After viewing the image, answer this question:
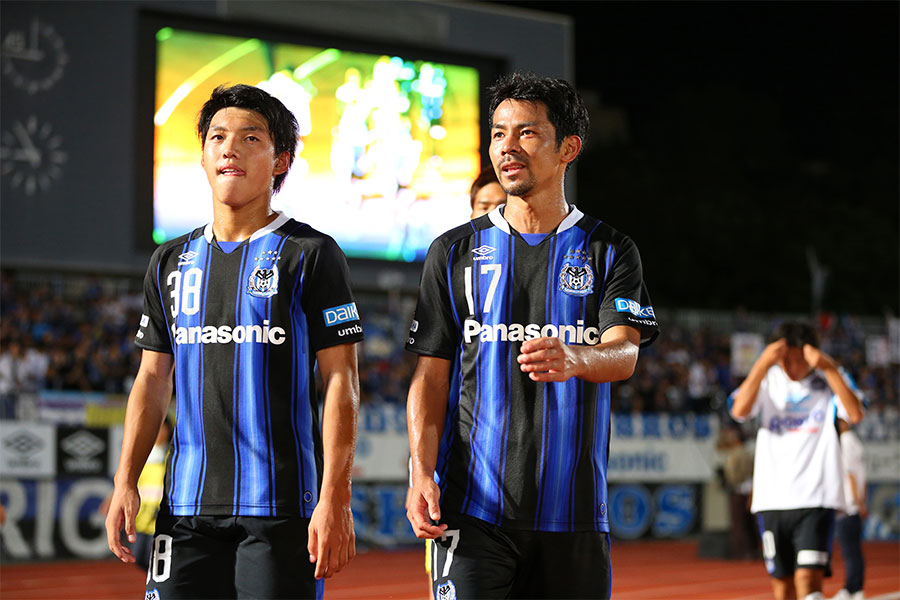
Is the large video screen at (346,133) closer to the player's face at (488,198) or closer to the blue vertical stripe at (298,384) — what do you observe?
the player's face at (488,198)

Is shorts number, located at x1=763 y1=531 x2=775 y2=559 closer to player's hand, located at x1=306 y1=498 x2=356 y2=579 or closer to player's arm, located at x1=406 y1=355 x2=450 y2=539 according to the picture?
player's arm, located at x1=406 y1=355 x2=450 y2=539

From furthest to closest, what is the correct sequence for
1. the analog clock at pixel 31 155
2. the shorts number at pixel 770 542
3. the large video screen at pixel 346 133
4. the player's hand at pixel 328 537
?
1. the analog clock at pixel 31 155
2. the large video screen at pixel 346 133
3. the shorts number at pixel 770 542
4. the player's hand at pixel 328 537

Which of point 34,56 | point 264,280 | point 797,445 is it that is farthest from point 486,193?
point 34,56

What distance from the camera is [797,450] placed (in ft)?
26.6

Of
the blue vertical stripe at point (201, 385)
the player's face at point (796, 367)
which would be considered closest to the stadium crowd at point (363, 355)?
the player's face at point (796, 367)

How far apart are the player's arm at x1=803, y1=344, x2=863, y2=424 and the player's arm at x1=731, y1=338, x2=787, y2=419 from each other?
0.18m

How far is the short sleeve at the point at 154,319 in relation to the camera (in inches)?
161

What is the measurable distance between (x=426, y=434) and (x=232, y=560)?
2.29ft

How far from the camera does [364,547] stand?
1666cm

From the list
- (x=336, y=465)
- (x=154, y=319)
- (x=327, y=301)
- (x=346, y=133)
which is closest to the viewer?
(x=336, y=465)

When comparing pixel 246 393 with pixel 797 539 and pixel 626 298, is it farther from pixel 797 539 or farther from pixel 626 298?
pixel 797 539

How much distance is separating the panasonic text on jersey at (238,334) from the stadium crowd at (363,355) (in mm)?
11739

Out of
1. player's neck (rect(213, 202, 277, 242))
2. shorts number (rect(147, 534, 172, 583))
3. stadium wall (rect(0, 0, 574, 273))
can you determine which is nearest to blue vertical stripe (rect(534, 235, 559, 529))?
player's neck (rect(213, 202, 277, 242))

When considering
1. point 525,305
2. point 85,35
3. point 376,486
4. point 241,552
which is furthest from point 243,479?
point 85,35
